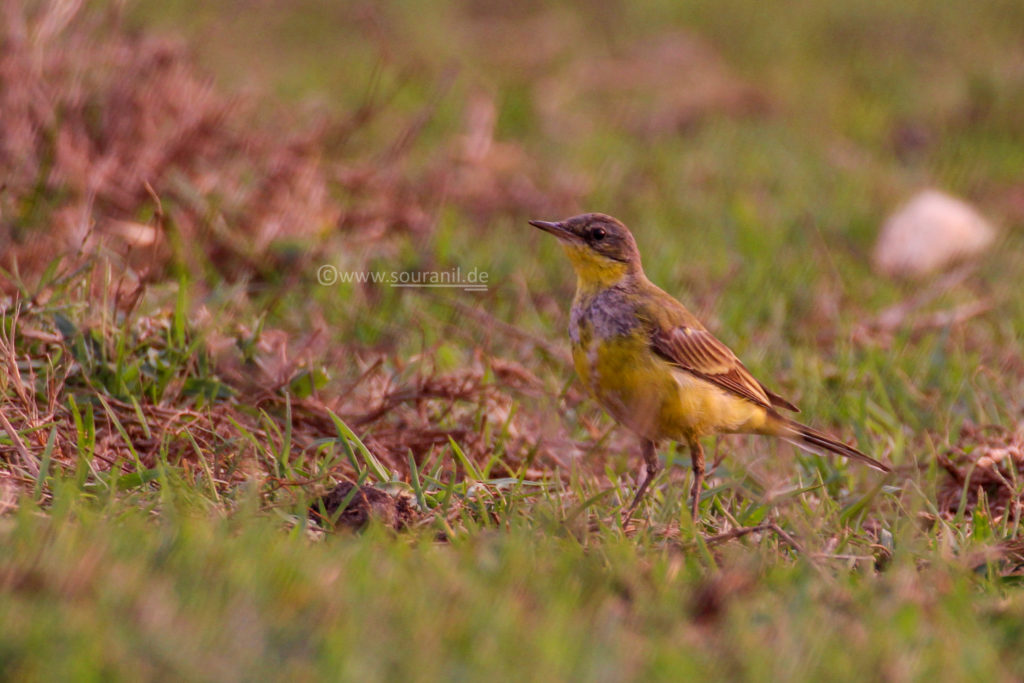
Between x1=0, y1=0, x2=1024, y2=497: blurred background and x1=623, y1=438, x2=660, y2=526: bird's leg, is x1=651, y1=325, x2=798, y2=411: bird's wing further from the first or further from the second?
x1=0, y1=0, x2=1024, y2=497: blurred background

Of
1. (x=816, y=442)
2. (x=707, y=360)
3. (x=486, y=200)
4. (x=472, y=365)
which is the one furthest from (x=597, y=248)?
A: (x=486, y=200)

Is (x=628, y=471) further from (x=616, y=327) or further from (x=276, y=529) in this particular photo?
(x=276, y=529)

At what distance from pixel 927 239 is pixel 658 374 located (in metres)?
3.48

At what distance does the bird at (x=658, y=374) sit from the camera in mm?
4770

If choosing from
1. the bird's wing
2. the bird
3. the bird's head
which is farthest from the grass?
the bird's head

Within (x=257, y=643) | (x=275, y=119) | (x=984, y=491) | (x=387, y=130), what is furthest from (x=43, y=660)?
(x=387, y=130)

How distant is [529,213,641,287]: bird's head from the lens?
17.3 feet

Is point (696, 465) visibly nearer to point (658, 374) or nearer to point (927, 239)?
point (658, 374)

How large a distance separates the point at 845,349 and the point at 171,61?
394cm

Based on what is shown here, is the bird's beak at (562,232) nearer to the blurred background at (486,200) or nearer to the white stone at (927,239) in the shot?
the blurred background at (486,200)

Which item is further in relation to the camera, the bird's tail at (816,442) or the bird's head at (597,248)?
the bird's head at (597,248)

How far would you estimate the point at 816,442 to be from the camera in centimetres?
496

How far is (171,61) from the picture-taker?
7.21 meters

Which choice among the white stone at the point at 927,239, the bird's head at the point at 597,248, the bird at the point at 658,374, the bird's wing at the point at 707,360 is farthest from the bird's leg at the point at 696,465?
the white stone at the point at 927,239
